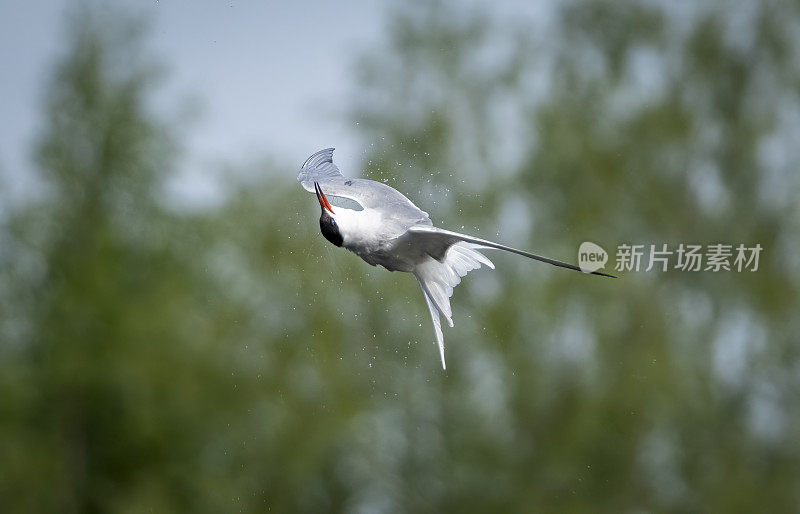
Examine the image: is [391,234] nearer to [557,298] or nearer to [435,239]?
[435,239]

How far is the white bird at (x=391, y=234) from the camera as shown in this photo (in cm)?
100

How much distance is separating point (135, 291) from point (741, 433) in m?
2.54

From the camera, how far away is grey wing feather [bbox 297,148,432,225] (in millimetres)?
1055

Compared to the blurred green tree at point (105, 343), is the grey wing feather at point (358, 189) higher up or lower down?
lower down

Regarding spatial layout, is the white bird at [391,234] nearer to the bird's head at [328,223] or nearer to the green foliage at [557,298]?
the bird's head at [328,223]

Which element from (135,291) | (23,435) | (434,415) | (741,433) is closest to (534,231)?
(434,415)

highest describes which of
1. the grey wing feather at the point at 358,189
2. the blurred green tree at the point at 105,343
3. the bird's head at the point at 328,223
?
the blurred green tree at the point at 105,343

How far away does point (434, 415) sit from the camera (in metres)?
3.61

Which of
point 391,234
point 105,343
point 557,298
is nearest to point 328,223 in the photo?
point 391,234

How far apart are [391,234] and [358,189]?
0.34 ft

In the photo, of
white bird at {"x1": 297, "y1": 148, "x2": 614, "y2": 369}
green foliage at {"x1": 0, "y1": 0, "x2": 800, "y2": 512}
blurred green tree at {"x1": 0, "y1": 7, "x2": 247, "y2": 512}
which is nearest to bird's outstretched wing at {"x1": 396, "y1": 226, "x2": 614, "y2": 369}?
white bird at {"x1": 297, "y1": 148, "x2": 614, "y2": 369}

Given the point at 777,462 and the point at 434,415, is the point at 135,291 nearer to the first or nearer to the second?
the point at 434,415

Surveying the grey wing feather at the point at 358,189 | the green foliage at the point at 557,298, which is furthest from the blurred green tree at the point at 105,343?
the grey wing feather at the point at 358,189

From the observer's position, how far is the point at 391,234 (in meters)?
1.02
